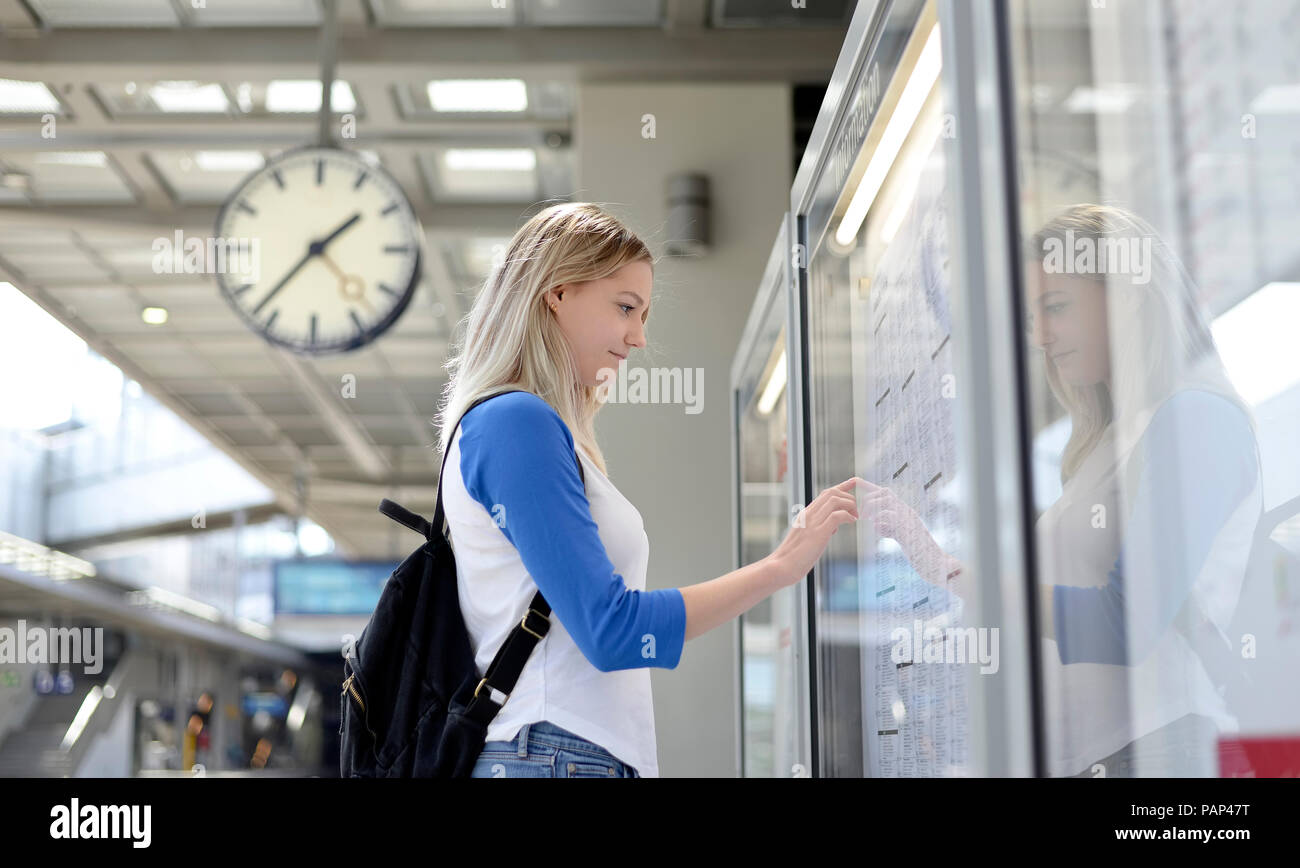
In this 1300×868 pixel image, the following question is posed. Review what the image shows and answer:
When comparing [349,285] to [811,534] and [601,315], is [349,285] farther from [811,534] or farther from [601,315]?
[811,534]

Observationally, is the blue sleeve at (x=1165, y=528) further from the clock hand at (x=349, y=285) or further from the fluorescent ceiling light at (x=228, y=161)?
the fluorescent ceiling light at (x=228, y=161)

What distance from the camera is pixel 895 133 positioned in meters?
1.35

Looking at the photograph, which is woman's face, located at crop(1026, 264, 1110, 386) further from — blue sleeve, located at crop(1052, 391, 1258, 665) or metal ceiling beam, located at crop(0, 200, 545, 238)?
Answer: metal ceiling beam, located at crop(0, 200, 545, 238)

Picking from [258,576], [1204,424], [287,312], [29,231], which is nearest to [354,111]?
[287,312]

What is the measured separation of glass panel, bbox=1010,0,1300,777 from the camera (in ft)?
2.82

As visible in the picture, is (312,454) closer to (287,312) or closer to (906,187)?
(287,312)

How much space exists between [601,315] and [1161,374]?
57 centimetres

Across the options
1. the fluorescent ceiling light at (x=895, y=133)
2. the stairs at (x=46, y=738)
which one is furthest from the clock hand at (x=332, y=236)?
the stairs at (x=46, y=738)

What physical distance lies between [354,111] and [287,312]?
1.28m

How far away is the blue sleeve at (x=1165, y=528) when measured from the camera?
85 centimetres

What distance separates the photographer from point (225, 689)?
2041cm

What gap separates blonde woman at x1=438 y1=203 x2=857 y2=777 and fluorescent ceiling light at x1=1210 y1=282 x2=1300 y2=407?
434mm

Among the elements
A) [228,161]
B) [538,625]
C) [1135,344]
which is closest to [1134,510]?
[1135,344]
